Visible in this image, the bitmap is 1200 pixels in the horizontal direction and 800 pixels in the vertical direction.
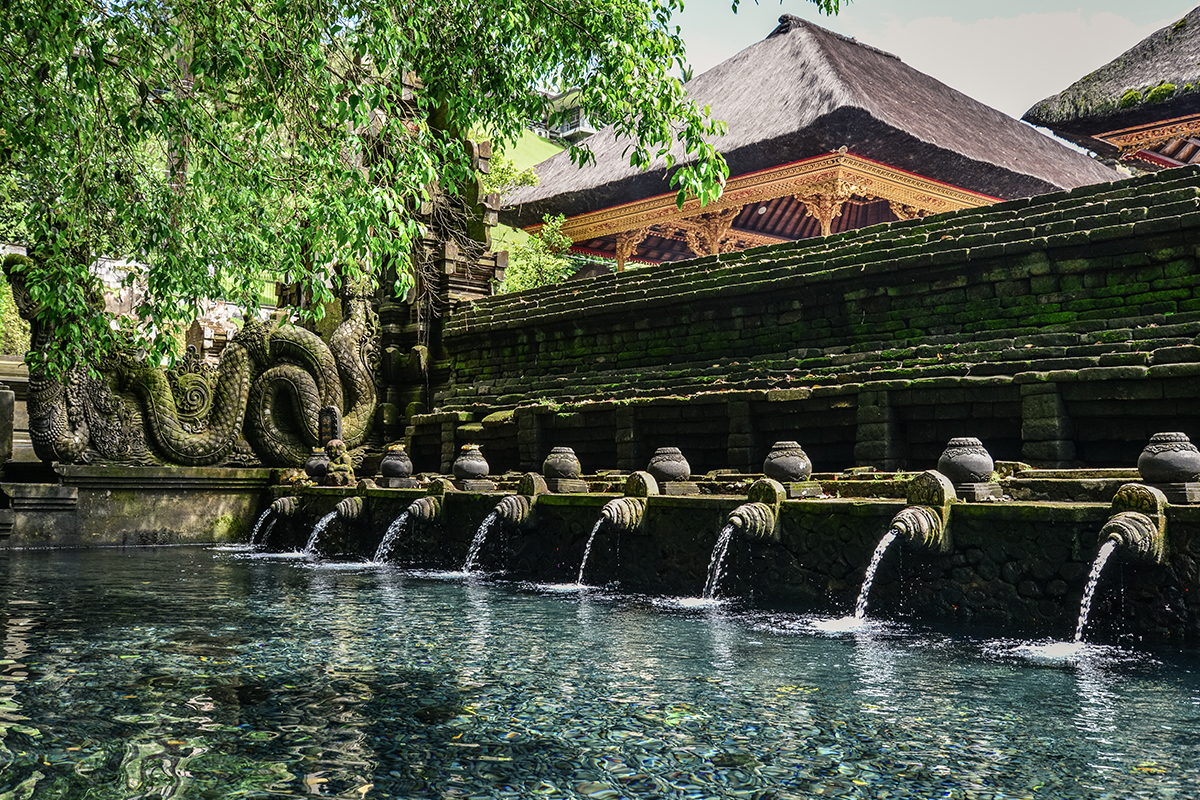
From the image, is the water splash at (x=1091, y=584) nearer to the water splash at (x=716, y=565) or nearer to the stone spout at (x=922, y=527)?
the stone spout at (x=922, y=527)

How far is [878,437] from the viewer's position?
10531 millimetres

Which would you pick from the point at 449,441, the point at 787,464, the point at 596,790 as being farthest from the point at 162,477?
the point at 596,790

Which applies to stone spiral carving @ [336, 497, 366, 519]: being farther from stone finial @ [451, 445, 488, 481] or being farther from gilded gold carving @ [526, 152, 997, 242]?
gilded gold carving @ [526, 152, 997, 242]

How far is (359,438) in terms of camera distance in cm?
1738

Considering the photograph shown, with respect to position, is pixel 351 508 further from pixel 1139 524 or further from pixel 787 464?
pixel 1139 524

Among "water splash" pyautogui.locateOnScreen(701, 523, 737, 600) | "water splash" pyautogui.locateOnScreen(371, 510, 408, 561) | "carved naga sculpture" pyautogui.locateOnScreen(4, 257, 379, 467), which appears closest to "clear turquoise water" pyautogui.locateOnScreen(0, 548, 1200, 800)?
"water splash" pyautogui.locateOnScreen(701, 523, 737, 600)

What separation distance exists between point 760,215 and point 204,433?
15.4m

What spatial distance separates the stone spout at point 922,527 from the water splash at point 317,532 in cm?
809

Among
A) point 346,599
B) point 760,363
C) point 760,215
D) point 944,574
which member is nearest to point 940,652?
point 944,574

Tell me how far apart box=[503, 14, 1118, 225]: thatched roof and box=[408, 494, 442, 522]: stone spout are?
31.4ft

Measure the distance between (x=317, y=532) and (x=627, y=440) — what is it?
161 inches

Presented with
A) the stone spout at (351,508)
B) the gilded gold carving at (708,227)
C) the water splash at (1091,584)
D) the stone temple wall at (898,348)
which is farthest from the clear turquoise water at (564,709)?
the gilded gold carving at (708,227)

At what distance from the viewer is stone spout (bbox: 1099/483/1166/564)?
599 cm

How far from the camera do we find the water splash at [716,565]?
8344 mm
